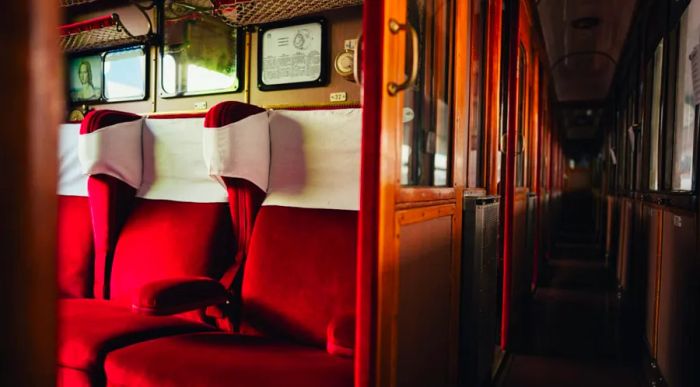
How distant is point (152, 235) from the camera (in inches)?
97.7

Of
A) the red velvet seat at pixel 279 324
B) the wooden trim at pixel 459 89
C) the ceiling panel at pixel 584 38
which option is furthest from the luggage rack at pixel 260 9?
the ceiling panel at pixel 584 38

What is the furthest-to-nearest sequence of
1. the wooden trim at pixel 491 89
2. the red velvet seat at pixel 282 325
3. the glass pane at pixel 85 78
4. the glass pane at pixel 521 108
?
the glass pane at pixel 521 108 → the glass pane at pixel 85 78 → the wooden trim at pixel 491 89 → the red velvet seat at pixel 282 325

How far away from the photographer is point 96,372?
1.77 meters

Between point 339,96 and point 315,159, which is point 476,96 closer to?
point 339,96

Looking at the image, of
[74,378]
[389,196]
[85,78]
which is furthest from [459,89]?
[85,78]

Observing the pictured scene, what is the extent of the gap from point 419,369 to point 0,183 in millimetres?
1458

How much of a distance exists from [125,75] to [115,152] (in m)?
1.43

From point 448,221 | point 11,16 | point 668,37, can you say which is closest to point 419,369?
point 448,221

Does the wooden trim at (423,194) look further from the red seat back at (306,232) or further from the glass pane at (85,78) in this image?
the glass pane at (85,78)

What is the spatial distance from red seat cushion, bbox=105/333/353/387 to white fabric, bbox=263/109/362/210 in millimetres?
628

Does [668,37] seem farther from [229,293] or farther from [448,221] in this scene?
[229,293]

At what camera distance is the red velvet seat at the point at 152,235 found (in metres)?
2.18

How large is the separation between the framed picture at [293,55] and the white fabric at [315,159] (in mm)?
818

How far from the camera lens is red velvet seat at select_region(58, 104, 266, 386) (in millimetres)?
2176
